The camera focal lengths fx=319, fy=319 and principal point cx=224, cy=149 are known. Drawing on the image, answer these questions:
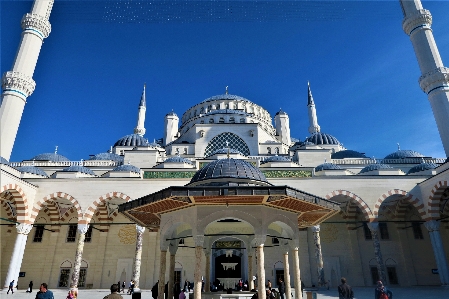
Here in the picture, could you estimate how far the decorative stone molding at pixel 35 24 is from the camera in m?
19.2

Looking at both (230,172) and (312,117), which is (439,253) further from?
(312,117)

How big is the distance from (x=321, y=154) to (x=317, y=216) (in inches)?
454

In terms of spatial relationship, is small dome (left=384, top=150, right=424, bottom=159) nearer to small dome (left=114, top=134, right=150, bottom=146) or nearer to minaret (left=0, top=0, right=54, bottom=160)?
small dome (left=114, top=134, right=150, bottom=146)

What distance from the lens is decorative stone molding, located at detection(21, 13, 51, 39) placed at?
1922cm

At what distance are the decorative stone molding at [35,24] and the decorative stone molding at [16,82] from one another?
324cm

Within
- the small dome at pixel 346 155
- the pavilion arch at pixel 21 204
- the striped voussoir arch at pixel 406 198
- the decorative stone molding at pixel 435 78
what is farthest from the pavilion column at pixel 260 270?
the small dome at pixel 346 155

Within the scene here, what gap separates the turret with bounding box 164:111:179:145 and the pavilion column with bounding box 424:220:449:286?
844 inches

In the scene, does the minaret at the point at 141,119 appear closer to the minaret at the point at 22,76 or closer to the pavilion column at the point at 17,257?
the minaret at the point at 22,76

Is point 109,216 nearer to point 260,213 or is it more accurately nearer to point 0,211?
point 0,211

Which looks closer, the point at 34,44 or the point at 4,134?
the point at 4,134

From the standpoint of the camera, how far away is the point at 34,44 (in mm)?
19109

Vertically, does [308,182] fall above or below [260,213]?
above

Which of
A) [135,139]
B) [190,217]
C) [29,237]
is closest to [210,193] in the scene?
[190,217]

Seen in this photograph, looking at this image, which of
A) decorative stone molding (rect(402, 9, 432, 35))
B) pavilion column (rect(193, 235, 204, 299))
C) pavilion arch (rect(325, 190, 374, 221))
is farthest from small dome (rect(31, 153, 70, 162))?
decorative stone molding (rect(402, 9, 432, 35))
